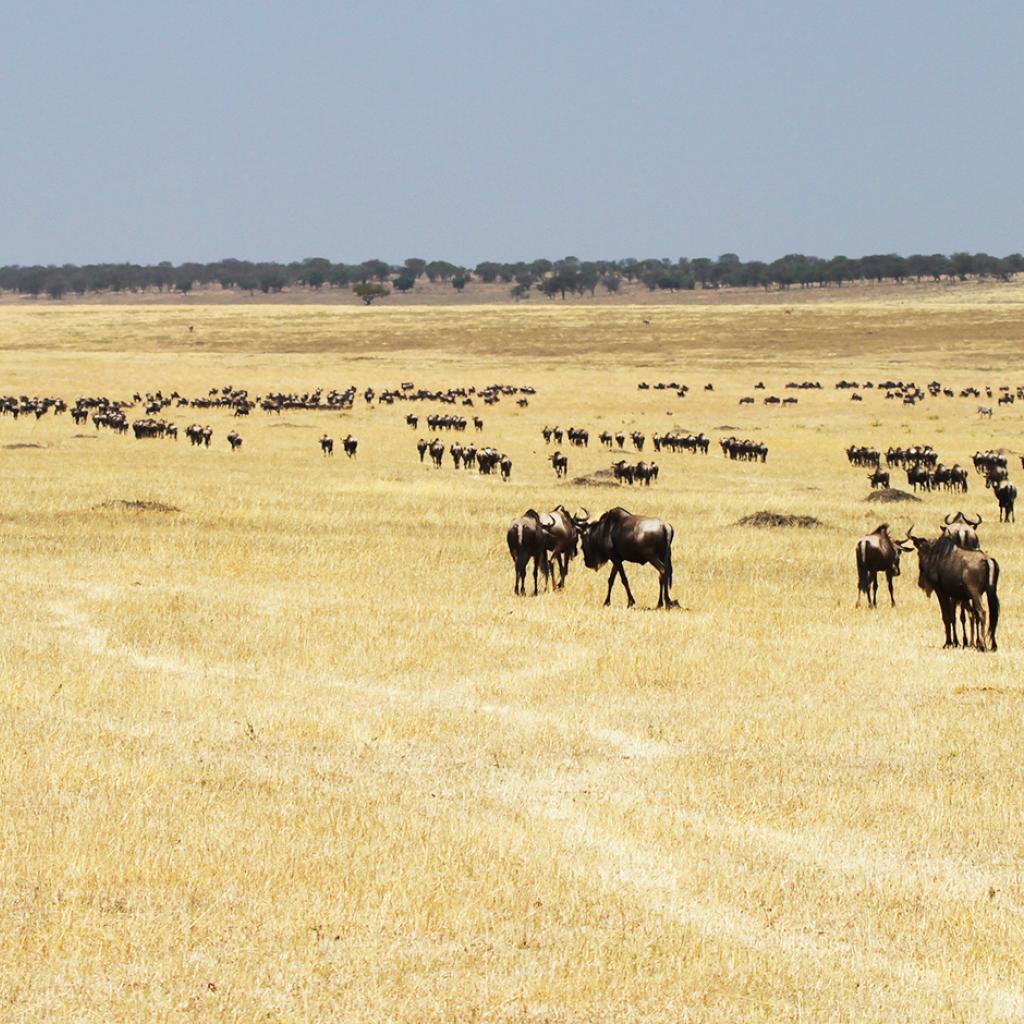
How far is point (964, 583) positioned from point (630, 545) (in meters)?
4.87

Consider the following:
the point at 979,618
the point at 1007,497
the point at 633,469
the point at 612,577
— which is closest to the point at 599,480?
the point at 633,469

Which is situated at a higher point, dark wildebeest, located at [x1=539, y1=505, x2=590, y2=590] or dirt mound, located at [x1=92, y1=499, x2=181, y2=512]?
dark wildebeest, located at [x1=539, y1=505, x2=590, y2=590]

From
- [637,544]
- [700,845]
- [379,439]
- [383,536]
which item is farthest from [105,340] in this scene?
[700,845]

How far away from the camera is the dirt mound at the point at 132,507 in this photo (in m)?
30.2

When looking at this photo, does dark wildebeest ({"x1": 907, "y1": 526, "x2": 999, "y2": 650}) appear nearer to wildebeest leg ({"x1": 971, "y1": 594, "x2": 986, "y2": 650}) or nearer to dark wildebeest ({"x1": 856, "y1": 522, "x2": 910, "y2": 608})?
wildebeest leg ({"x1": 971, "y1": 594, "x2": 986, "y2": 650})

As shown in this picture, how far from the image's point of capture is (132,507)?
30.5 meters

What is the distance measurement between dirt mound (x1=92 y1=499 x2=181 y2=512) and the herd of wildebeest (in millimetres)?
8360

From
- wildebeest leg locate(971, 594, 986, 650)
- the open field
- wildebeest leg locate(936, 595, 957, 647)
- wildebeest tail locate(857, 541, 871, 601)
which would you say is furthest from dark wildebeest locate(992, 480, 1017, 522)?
wildebeest leg locate(971, 594, 986, 650)

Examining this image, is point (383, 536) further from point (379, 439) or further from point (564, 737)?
point (379, 439)

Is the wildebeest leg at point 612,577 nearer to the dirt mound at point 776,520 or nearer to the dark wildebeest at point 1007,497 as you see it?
the dirt mound at point 776,520

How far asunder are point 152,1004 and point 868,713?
8278mm

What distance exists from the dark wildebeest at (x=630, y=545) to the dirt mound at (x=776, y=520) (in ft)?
31.4

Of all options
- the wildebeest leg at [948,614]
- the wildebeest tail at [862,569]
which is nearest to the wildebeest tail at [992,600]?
the wildebeest leg at [948,614]

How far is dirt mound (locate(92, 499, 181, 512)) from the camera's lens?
30.2 metres
